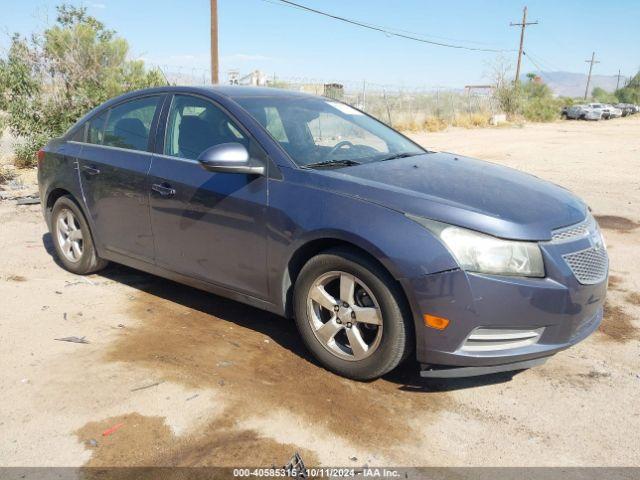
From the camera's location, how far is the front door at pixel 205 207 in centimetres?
371

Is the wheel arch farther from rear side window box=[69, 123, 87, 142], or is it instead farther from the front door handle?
rear side window box=[69, 123, 87, 142]

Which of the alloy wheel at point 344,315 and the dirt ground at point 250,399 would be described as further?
the alloy wheel at point 344,315

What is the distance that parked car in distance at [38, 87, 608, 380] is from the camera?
9.81 feet

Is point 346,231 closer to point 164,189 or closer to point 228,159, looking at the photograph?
point 228,159

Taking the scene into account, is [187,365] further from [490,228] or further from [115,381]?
[490,228]

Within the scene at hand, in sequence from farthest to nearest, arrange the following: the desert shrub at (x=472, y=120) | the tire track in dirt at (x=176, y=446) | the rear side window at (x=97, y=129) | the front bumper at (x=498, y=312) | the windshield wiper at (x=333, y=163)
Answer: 1. the desert shrub at (x=472, y=120)
2. the rear side window at (x=97, y=129)
3. the windshield wiper at (x=333, y=163)
4. the front bumper at (x=498, y=312)
5. the tire track in dirt at (x=176, y=446)

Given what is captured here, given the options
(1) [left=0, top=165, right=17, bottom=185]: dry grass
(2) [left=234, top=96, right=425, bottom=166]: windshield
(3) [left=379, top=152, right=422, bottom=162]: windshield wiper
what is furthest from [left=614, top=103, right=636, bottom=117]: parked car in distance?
(3) [left=379, top=152, right=422, bottom=162]: windshield wiper

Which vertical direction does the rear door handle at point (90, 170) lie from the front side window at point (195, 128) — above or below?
below

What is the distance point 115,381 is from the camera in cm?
342

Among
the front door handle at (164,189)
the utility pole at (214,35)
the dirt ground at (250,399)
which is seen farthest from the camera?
the utility pole at (214,35)

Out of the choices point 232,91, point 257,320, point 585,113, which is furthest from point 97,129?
point 585,113

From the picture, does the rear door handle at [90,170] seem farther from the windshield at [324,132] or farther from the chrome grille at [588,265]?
the chrome grille at [588,265]

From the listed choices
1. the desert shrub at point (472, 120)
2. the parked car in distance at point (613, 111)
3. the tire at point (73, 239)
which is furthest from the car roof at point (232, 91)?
the parked car in distance at point (613, 111)

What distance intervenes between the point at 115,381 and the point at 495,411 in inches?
86.3
